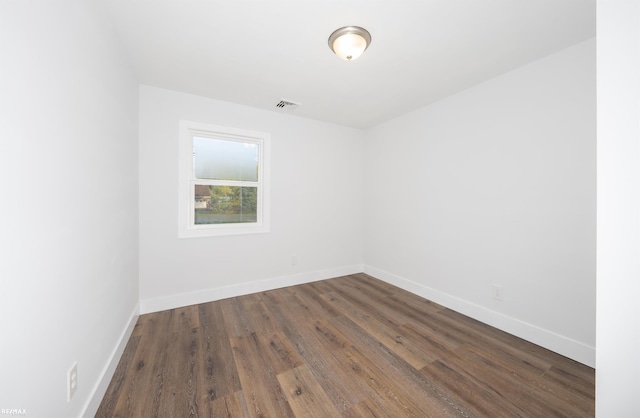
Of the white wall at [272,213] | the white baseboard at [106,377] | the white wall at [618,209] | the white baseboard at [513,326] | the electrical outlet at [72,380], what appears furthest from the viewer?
the white wall at [272,213]

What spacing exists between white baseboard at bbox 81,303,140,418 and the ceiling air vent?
2.75 m

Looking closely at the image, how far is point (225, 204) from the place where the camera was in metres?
2.97

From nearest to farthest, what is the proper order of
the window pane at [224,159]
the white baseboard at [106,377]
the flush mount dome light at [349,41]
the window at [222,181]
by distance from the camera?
the white baseboard at [106,377]
the flush mount dome light at [349,41]
the window at [222,181]
the window pane at [224,159]

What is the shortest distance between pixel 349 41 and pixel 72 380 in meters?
2.52

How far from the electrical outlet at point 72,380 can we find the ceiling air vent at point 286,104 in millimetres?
2789

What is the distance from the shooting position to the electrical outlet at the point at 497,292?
2.21 metres

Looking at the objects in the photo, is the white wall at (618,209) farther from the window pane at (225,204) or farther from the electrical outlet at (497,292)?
the window pane at (225,204)

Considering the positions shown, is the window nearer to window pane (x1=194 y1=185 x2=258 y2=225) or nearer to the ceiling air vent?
window pane (x1=194 y1=185 x2=258 y2=225)

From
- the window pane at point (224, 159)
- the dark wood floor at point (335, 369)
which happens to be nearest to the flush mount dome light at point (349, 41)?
the window pane at point (224, 159)

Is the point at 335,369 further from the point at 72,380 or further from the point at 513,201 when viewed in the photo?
the point at 513,201

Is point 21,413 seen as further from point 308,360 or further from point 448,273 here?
point 448,273

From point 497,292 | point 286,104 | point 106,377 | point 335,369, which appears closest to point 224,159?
point 286,104

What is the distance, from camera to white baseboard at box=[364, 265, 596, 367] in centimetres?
174

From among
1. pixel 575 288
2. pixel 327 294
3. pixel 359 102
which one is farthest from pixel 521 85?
pixel 327 294
